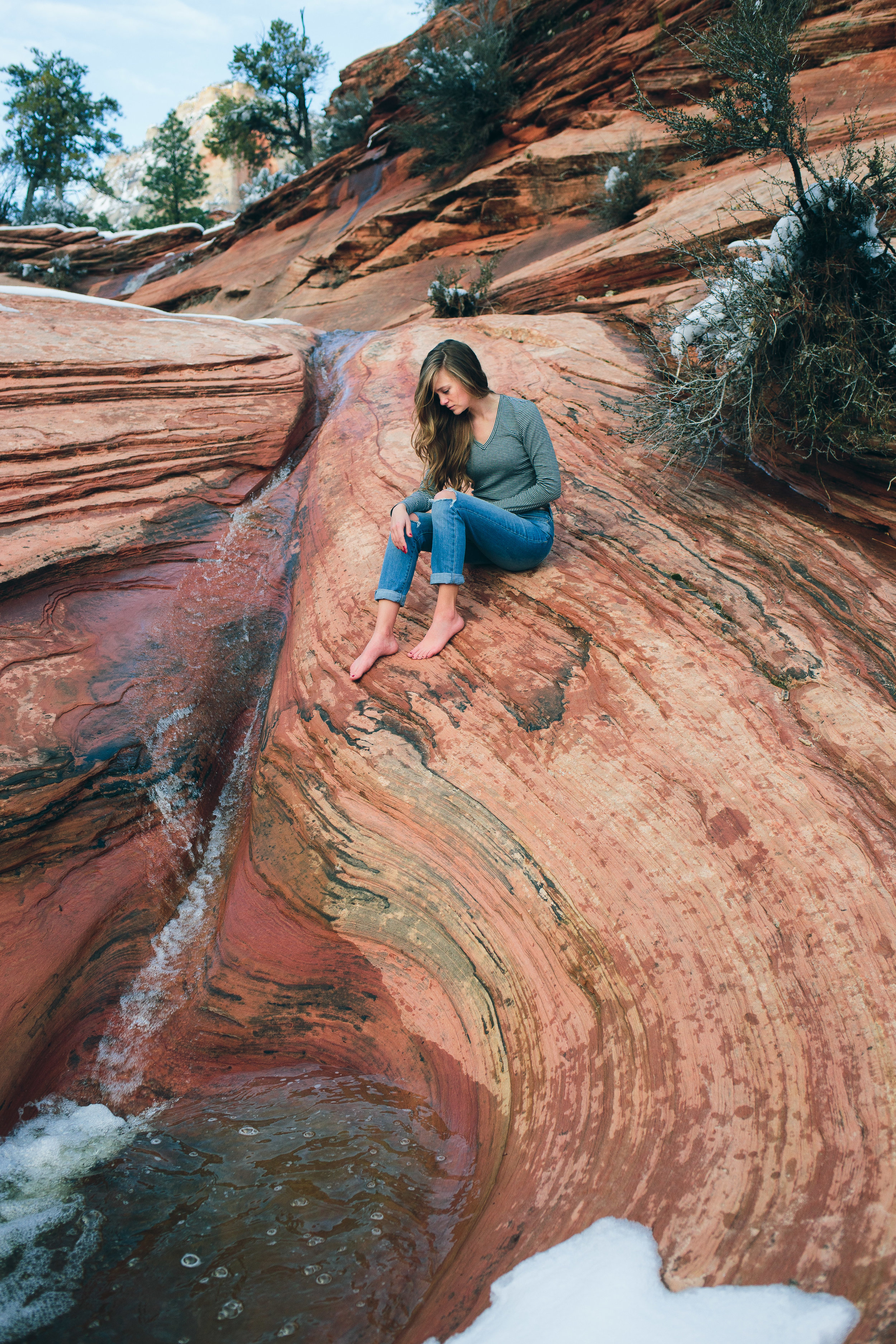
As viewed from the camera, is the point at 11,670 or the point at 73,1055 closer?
the point at 73,1055

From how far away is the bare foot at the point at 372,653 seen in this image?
3371 mm

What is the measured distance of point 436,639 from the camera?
3.34 m

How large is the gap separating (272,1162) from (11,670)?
246cm

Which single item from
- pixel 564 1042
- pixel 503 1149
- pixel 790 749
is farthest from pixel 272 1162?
pixel 790 749

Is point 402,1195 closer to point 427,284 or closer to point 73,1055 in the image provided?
point 73,1055

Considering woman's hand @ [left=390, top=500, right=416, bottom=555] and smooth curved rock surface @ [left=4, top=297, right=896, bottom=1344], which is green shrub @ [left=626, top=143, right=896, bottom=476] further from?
woman's hand @ [left=390, top=500, right=416, bottom=555]

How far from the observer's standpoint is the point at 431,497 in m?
3.37

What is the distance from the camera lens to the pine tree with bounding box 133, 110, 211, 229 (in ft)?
83.5

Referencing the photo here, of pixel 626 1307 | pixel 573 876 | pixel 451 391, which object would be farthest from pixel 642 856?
pixel 451 391

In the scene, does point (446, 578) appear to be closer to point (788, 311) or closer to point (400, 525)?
point (400, 525)

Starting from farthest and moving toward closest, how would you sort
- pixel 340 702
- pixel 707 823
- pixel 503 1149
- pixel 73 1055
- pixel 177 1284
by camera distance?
pixel 340 702, pixel 73 1055, pixel 707 823, pixel 503 1149, pixel 177 1284

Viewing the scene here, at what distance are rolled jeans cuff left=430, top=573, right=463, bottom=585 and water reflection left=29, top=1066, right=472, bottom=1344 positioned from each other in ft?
6.47

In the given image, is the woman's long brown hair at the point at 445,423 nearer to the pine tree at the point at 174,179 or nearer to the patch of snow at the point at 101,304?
the patch of snow at the point at 101,304

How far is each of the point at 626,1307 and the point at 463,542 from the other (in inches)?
99.8
